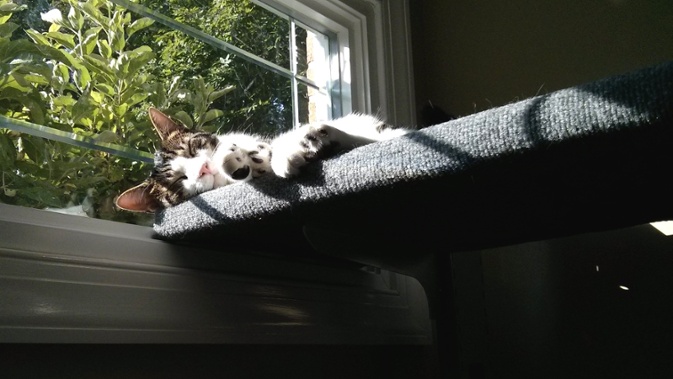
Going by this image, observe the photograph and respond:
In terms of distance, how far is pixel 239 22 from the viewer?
145 cm

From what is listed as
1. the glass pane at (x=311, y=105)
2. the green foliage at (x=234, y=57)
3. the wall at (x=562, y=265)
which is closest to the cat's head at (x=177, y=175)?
the green foliage at (x=234, y=57)

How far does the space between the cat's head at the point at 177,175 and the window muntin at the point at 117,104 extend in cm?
9

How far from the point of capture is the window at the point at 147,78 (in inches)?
42.3

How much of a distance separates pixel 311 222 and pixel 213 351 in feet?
1.03

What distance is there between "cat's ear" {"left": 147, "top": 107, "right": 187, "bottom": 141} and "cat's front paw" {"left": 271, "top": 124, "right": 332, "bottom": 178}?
0.39 m

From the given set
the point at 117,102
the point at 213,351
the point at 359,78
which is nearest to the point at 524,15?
the point at 359,78

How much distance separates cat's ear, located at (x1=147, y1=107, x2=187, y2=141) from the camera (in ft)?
3.78

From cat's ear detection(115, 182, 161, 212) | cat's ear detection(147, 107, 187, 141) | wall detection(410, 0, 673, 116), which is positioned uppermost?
wall detection(410, 0, 673, 116)

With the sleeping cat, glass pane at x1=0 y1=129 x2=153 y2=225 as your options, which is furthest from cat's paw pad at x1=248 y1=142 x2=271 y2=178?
glass pane at x1=0 y1=129 x2=153 y2=225

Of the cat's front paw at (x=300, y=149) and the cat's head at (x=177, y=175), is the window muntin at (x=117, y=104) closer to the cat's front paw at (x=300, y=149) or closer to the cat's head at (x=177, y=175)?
the cat's head at (x=177, y=175)

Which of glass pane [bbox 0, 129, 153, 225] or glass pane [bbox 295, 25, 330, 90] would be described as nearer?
glass pane [bbox 0, 129, 153, 225]

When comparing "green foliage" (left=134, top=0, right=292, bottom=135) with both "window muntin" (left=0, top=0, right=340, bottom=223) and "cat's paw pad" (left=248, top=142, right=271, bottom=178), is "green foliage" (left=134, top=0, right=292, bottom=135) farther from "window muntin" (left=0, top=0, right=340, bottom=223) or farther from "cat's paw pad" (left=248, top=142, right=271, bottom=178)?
"cat's paw pad" (left=248, top=142, right=271, bottom=178)

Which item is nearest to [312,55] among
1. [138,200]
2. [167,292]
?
[138,200]

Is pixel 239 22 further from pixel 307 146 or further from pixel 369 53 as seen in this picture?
pixel 307 146
